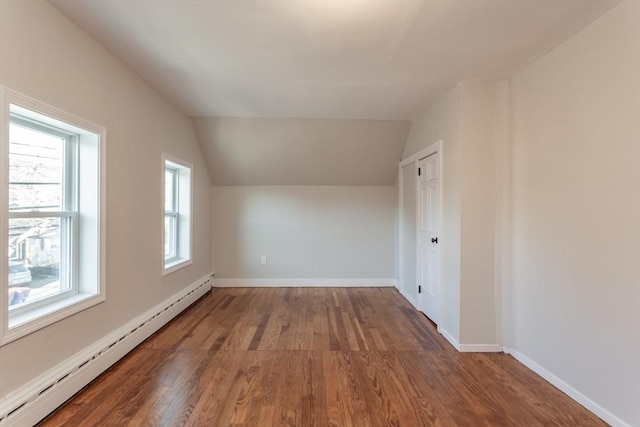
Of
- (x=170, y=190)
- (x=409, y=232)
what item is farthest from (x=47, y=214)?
(x=409, y=232)

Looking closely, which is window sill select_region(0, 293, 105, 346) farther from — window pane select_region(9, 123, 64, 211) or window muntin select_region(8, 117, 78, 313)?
window pane select_region(9, 123, 64, 211)

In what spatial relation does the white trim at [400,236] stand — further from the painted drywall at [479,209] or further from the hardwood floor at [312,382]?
the painted drywall at [479,209]

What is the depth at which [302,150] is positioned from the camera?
4496 mm

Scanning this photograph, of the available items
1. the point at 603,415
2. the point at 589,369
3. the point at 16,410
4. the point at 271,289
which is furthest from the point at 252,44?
the point at 271,289

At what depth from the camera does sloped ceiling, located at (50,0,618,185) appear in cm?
184

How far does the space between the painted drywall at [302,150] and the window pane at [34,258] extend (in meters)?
2.46

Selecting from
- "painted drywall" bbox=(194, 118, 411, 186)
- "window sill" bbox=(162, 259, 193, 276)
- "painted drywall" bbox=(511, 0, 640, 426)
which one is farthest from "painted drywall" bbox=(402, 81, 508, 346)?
"window sill" bbox=(162, 259, 193, 276)

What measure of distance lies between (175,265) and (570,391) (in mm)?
3844

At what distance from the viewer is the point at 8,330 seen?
5.27 ft

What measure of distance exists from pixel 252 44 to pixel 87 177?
1594 millimetres

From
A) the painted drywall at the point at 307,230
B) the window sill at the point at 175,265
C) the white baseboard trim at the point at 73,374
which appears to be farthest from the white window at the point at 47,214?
the painted drywall at the point at 307,230

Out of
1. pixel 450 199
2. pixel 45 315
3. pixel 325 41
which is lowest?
pixel 45 315

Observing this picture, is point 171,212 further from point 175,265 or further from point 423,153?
point 423,153

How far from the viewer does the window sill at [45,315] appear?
1.65 meters
